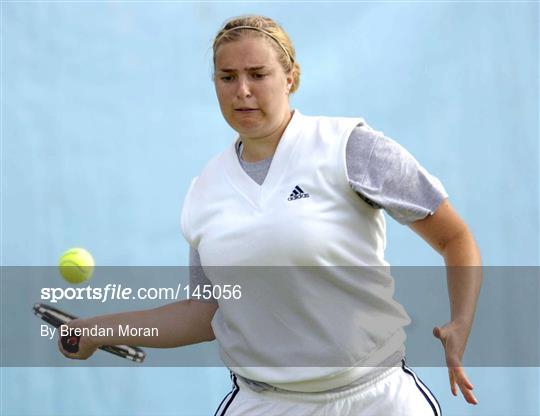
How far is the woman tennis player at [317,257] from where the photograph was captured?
4.63 ft

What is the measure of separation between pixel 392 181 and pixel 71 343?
2.30 feet

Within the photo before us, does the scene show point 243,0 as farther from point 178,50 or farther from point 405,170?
point 405,170

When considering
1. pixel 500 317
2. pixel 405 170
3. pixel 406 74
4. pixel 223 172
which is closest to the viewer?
pixel 405 170

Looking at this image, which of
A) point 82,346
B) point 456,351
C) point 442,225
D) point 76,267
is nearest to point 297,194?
point 442,225

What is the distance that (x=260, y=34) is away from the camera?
4.98 feet

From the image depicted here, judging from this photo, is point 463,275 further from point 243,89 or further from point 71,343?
point 71,343

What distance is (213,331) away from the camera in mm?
1631

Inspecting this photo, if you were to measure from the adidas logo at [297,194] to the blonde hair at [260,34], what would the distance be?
22 cm

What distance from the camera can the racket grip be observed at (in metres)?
1.72

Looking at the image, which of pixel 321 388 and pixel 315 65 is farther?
pixel 315 65

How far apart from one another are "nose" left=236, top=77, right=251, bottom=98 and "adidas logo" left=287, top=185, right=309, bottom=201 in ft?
0.56

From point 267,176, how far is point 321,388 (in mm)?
343

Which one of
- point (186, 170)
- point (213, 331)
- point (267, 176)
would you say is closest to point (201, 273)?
point (213, 331)

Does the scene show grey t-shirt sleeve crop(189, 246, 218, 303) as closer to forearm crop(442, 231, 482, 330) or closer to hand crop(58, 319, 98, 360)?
hand crop(58, 319, 98, 360)
